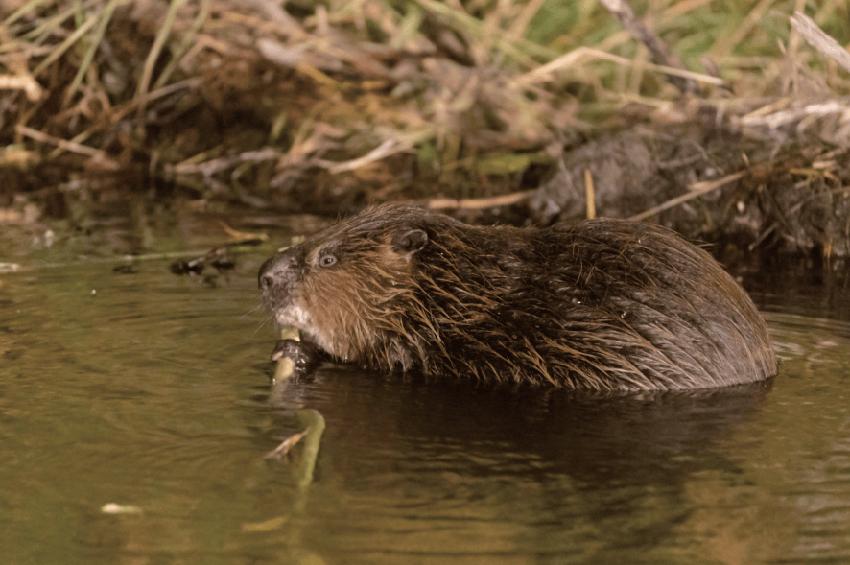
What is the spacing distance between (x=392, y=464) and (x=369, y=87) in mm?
5771

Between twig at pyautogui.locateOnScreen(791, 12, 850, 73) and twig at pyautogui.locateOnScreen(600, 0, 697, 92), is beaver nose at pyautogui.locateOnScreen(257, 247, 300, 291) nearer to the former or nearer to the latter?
twig at pyautogui.locateOnScreen(791, 12, 850, 73)

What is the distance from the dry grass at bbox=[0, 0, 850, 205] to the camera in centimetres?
724

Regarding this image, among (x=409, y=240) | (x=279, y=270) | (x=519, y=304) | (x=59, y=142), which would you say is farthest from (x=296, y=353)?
(x=59, y=142)

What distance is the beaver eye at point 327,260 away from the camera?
160 inches

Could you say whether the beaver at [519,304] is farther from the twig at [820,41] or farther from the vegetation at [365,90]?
the vegetation at [365,90]

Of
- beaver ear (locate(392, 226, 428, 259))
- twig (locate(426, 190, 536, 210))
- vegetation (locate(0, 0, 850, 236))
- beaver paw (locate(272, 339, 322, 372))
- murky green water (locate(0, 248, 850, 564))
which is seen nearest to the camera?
murky green water (locate(0, 248, 850, 564))

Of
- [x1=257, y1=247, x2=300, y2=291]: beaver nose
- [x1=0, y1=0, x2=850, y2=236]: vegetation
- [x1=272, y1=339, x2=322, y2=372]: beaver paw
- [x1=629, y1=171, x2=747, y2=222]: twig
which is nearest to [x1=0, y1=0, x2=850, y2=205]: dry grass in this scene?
[x1=0, y1=0, x2=850, y2=236]: vegetation

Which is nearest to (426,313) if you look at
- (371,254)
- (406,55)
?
(371,254)

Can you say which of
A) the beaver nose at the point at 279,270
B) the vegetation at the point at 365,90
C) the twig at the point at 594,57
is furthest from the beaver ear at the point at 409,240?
the vegetation at the point at 365,90

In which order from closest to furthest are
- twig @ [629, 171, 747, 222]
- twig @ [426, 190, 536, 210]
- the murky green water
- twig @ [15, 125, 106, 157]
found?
the murky green water
twig @ [629, 171, 747, 222]
twig @ [426, 190, 536, 210]
twig @ [15, 125, 106, 157]

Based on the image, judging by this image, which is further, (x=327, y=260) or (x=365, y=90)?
(x=365, y=90)

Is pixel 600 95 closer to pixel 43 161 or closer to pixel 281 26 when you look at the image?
pixel 281 26

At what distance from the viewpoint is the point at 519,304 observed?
12.1 ft

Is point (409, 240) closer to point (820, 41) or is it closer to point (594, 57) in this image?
point (820, 41)
